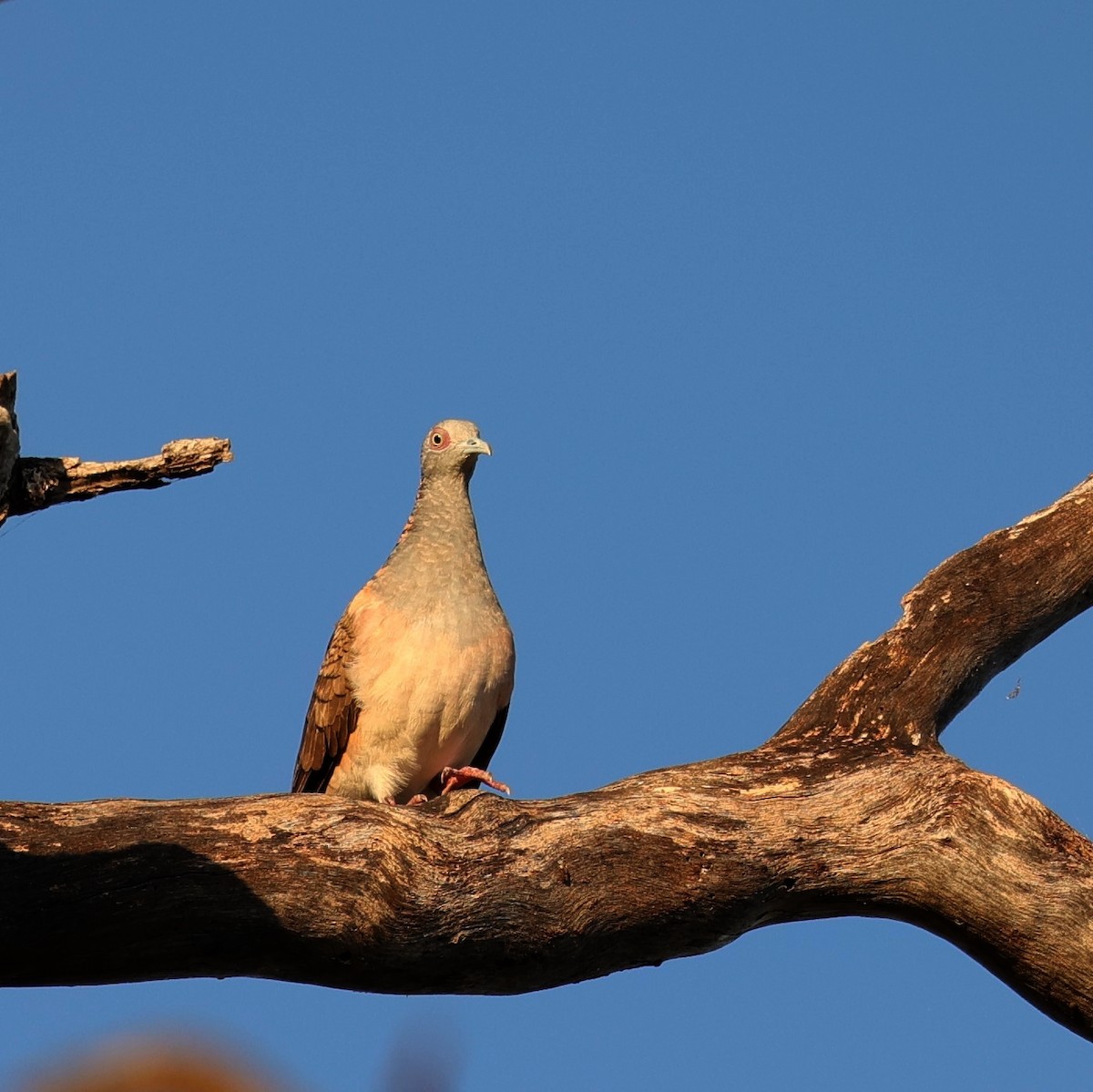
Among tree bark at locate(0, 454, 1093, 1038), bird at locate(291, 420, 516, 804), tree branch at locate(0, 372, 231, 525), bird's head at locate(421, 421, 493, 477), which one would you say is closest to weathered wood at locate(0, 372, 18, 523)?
tree branch at locate(0, 372, 231, 525)

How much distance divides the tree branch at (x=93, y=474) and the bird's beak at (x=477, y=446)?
97.6 inches

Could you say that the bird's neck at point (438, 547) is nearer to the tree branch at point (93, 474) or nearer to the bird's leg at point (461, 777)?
the bird's leg at point (461, 777)

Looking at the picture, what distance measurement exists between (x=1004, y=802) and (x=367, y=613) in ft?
9.51

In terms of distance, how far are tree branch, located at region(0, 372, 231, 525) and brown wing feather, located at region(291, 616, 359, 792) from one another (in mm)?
2150

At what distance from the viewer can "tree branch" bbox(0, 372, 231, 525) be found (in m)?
4.54

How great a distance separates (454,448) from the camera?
710 centimetres

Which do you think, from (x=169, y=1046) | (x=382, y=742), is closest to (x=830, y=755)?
(x=382, y=742)

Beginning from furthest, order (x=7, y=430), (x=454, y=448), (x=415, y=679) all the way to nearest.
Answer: (x=454, y=448)
(x=415, y=679)
(x=7, y=430)

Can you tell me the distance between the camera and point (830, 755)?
549cm

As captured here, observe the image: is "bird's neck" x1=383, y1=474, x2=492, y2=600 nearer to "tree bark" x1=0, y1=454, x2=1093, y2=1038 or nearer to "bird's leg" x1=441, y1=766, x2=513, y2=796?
"bird's leg" x1=441, y1=766, x2=513, y2=796

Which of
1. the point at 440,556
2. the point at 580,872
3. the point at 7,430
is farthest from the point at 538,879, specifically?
the point at 440,556

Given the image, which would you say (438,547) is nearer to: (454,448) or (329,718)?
(454,448)

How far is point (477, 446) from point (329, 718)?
1.46 metres

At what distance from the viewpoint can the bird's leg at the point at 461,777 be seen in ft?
21.1
